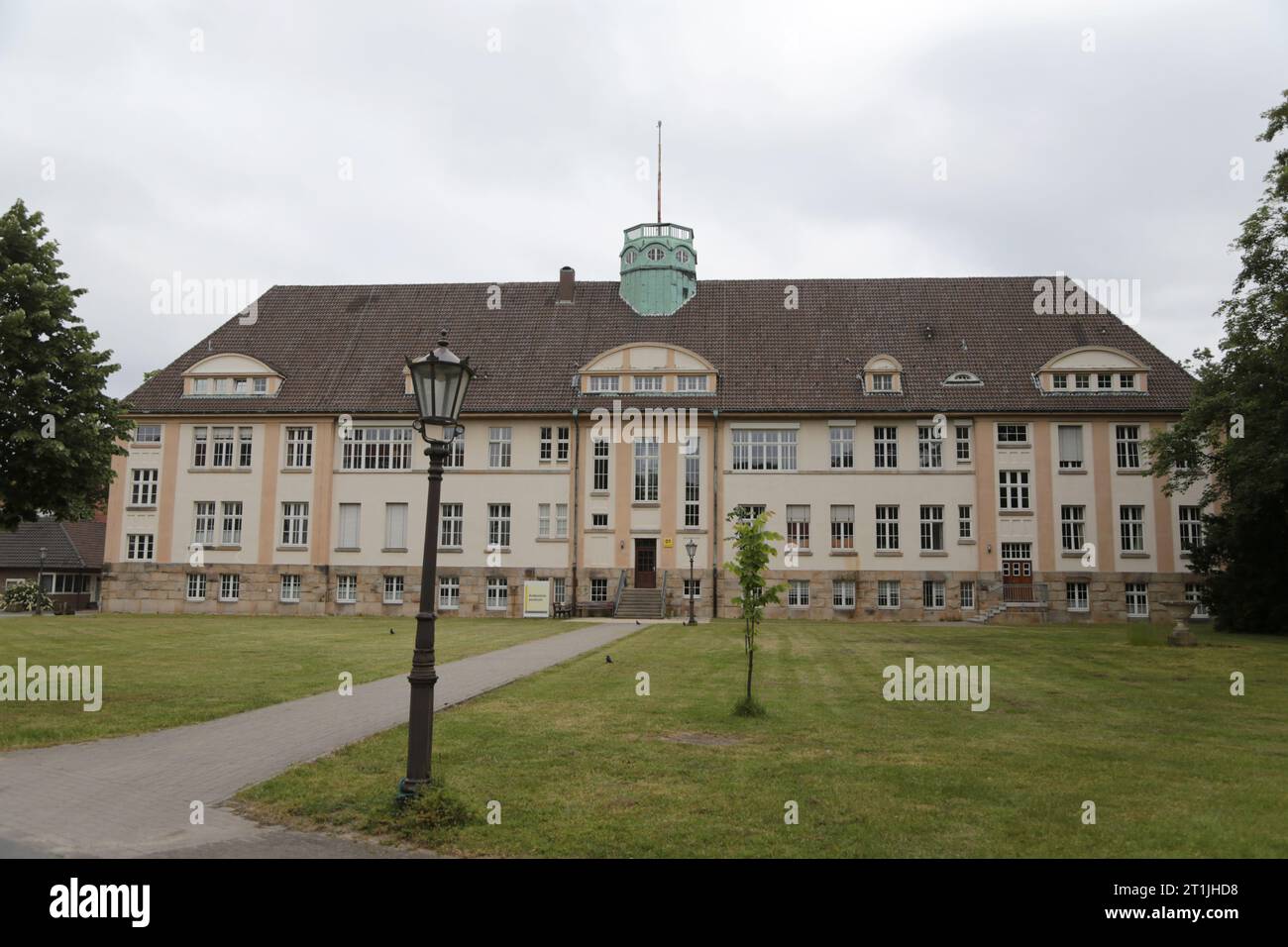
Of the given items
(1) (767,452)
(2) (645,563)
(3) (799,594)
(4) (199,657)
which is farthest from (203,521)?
(3) (799,594)

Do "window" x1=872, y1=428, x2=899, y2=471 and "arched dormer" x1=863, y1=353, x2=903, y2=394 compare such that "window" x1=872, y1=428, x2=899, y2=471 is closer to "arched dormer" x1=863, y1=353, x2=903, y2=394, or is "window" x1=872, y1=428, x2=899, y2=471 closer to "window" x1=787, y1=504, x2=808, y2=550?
"arched dormer" x1=863, y1=353, x2=903, y2=394

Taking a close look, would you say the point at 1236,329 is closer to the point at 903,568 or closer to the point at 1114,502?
the point at 1114,502

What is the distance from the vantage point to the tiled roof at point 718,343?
139 feet

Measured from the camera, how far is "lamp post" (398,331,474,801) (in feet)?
27.2

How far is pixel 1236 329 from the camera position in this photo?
30812mm

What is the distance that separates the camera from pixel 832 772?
976 cm

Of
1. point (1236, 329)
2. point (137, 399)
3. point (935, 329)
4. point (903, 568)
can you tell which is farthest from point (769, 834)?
point (137, 399)

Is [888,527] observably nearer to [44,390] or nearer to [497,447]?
[497,447]

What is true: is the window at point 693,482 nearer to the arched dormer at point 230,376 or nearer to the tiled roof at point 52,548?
the arched dormer at point 230,376

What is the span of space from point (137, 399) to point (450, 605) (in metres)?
17.3

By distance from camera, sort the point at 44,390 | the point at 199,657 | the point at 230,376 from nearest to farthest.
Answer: the point at 44,390, the point at 199,657, the point at 230,376

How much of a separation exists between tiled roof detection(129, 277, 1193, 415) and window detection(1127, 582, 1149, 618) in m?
7.33

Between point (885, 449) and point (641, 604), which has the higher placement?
point (885, 449)

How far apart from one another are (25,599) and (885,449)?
136 ft
